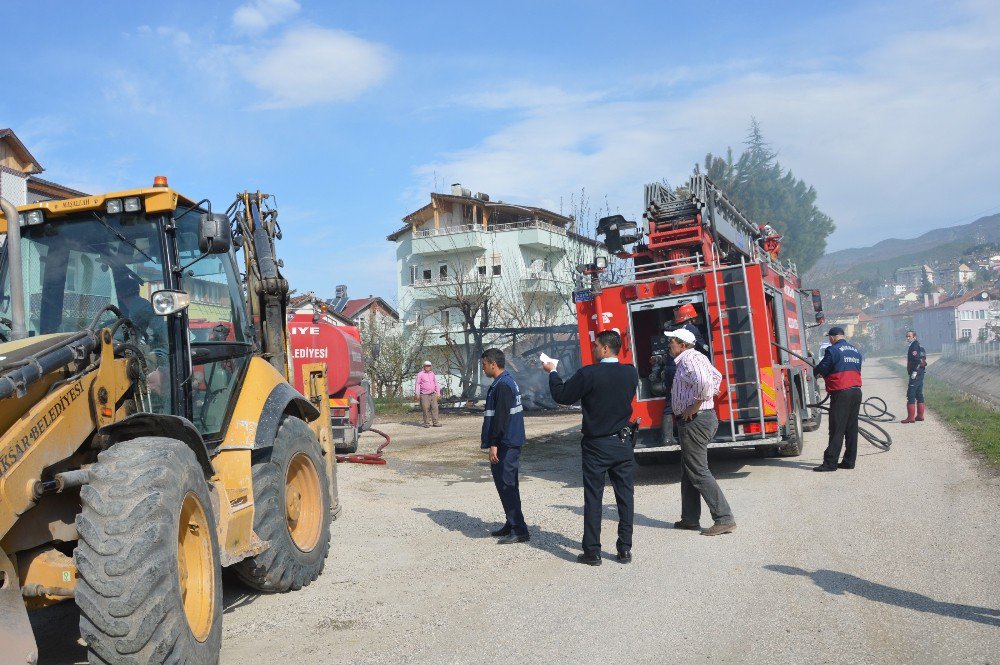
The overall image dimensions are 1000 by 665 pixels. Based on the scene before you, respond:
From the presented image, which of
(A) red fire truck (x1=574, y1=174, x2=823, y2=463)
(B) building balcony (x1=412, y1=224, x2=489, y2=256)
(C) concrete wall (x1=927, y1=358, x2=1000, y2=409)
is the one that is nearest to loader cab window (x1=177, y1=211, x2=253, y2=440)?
(A) red fire truck (x1=574, y1=174, x2=823, y2=463)

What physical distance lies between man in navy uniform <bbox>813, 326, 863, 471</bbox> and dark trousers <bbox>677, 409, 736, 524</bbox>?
12.1 feet

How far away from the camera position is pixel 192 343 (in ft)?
19.0

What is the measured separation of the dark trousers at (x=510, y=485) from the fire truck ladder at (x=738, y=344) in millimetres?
3853

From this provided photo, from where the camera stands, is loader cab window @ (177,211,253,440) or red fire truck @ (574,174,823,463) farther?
red fire truck @ (574,174,823,463)

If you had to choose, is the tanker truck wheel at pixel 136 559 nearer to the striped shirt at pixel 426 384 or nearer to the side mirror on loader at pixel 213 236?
the side mirror on loader at pixel 213 236

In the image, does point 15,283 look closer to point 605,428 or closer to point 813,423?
point 605,428

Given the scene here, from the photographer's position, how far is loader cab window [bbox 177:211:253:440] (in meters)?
5.80

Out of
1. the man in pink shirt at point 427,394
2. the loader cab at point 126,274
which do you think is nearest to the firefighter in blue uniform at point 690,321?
the loader cab at point 126,274

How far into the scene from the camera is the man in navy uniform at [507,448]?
7887 mm

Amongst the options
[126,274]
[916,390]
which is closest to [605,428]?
[126,274]

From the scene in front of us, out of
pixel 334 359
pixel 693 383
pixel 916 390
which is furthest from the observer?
pixel 916 390

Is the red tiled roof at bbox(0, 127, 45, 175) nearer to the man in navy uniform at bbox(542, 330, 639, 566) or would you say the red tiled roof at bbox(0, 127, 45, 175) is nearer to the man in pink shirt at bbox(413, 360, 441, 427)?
the man in pink shirt at bbox(413, 360, 441, 427)

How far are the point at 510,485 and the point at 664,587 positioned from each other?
6.74 ft

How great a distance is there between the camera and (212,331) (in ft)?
20.4
